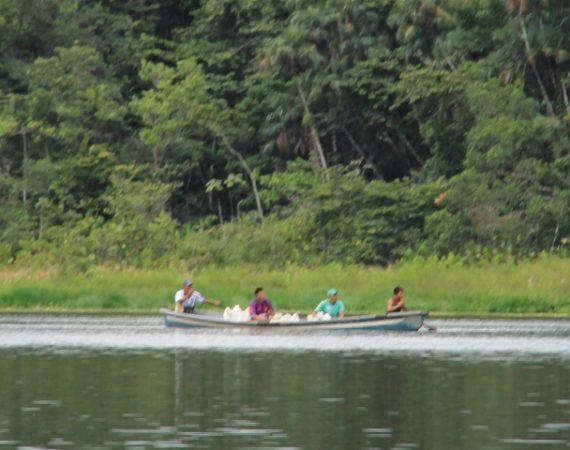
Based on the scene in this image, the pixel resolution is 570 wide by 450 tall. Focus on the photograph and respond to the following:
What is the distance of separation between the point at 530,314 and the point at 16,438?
22425mm

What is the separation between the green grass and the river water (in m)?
4.97

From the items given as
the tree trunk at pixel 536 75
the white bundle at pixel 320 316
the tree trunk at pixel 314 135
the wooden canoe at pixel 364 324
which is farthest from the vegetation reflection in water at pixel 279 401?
the tree trunk at pixel 314 135

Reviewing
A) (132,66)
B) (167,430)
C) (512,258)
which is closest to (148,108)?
(132,66)

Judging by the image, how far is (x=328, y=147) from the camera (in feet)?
183

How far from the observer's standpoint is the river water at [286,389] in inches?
688

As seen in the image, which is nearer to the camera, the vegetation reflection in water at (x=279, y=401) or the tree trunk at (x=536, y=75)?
the vegetation reflection in water at (x=279, y=401)

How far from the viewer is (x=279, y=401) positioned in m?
20.8

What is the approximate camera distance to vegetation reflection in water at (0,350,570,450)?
1736 cm

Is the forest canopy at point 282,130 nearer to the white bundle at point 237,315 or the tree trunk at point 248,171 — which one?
the tree trunk at point 248,171

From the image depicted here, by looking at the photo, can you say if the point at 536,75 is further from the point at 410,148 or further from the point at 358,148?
the point at 358,148

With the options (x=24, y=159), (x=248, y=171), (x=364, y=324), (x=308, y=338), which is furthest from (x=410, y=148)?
(x=364, y=324)

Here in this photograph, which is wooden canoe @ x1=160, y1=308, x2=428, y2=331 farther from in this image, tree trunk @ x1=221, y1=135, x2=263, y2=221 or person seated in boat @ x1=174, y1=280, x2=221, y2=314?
tree trunk @ x1=221, y1=135, x2=263, y2=221

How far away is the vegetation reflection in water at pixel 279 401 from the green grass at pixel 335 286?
11.8 metres

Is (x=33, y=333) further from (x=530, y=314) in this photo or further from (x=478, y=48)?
(x=478, y=48)
